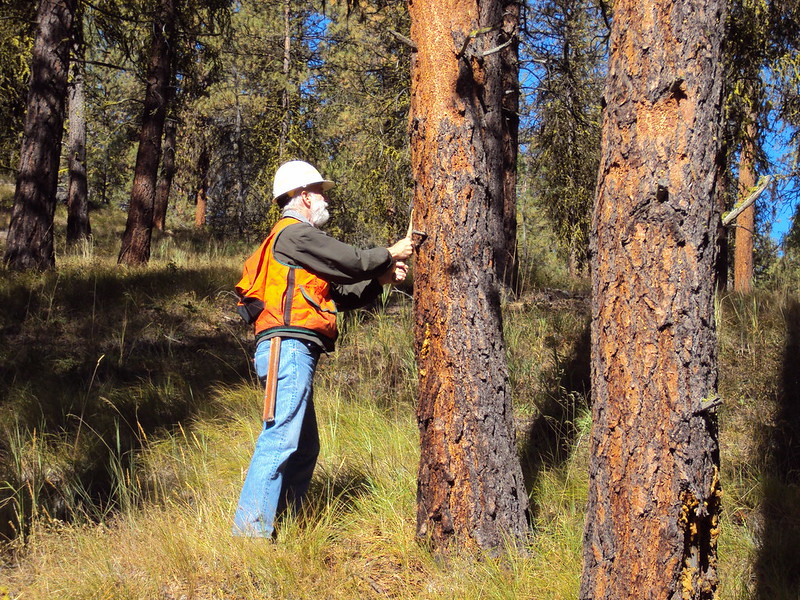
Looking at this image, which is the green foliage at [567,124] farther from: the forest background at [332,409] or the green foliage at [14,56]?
the green foliage at [14,56]

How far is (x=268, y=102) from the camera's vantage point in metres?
16.3

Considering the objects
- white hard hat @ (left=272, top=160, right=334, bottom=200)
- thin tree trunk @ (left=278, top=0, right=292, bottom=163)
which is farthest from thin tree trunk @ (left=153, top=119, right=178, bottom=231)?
white hard hat @ (left=272, top=160, right=334, bottom=200)

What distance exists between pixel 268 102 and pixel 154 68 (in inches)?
235

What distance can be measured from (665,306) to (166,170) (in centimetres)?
1931

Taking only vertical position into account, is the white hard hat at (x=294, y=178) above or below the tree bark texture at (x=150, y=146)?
below

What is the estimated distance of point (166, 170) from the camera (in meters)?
19.9

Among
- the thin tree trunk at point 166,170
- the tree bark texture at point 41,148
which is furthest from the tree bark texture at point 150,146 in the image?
the thin tree trunk at point 166,170

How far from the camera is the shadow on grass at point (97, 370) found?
456 cm

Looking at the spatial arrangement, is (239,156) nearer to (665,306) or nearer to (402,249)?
(402,249)

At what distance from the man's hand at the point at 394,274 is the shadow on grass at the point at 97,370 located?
170cm

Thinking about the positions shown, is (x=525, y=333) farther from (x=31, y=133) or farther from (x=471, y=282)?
(x=31, y=133)

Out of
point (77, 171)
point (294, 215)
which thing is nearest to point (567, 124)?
point (294, 215)

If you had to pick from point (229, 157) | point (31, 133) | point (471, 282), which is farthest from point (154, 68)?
point (229, 157)

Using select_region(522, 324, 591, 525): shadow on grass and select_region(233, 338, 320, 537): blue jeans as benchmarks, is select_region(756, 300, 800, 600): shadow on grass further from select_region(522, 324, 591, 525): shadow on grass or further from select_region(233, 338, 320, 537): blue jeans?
select_region(233, 338, 320, 537): blue jeans
